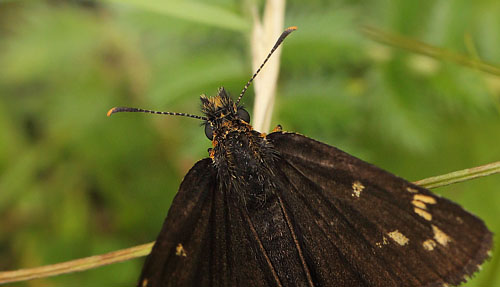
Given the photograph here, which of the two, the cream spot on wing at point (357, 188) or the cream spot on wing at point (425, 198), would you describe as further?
the cream spot on wing at point (357, 188)

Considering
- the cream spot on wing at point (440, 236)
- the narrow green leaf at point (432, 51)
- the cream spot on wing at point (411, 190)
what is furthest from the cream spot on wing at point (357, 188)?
the narrow green leaf at point (432, 51)

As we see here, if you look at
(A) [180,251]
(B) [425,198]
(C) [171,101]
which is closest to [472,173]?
(B) [425,198]

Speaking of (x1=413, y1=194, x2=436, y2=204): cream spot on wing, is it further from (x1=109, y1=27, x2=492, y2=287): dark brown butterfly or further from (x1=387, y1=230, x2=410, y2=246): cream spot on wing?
(x1=387, y1=230, x2=410, y2=246): cream spot on wing

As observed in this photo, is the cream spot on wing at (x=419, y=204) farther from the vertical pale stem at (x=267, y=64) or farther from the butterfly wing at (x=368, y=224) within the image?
the vertical pale stem at (x=267, y=64)

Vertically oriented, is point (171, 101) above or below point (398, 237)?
above

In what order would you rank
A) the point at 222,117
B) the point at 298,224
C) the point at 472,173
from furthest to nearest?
the point at 222,117 → the point at 298,224 → the point at 472,173

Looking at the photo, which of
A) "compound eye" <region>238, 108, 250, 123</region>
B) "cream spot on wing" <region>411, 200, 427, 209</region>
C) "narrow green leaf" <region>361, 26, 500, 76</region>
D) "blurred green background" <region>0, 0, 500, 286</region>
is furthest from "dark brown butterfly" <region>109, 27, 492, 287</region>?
"narrow green leaf" <region>361, 26, 500, 76</region>

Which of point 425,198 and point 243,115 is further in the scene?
point 243,115

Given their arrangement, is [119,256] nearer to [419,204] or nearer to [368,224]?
[368,224]

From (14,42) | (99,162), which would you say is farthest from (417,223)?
(14,42)
